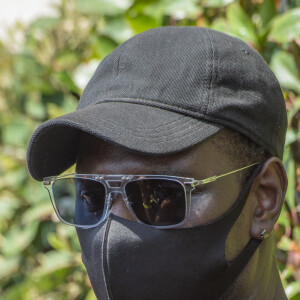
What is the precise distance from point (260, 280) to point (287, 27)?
1.24 metres

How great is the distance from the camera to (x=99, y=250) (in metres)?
1.72

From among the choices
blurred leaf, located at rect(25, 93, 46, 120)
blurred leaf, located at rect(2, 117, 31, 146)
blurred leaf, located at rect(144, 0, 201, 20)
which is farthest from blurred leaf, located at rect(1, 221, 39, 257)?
blurred leaf, located at rect(144, 0, 201, 20)

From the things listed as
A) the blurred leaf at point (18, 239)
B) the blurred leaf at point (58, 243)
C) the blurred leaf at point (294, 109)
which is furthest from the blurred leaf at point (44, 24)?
the blurred leaf at point (294, 109)

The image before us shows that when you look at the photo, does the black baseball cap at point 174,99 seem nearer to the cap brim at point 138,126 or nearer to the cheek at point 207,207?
the cap brim at point 138,126

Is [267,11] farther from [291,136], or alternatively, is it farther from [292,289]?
[292,289]

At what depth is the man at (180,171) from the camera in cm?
168

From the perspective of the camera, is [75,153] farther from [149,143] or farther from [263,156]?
[263,156]

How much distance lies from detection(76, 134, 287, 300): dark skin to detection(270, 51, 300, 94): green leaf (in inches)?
35.0

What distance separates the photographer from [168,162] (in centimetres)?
168

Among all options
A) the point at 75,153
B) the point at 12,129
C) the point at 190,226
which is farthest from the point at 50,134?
the point at 12,129

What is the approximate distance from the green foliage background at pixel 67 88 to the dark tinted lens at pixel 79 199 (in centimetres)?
104

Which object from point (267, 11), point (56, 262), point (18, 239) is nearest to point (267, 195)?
point (267, 11)

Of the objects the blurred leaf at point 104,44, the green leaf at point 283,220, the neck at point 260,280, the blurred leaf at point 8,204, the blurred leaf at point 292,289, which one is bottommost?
the blurred leaf at point 292,289

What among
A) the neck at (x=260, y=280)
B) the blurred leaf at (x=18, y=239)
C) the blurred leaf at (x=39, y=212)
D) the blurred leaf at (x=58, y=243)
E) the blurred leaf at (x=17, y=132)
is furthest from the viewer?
the blurred leaf at (x=17, y=132)
